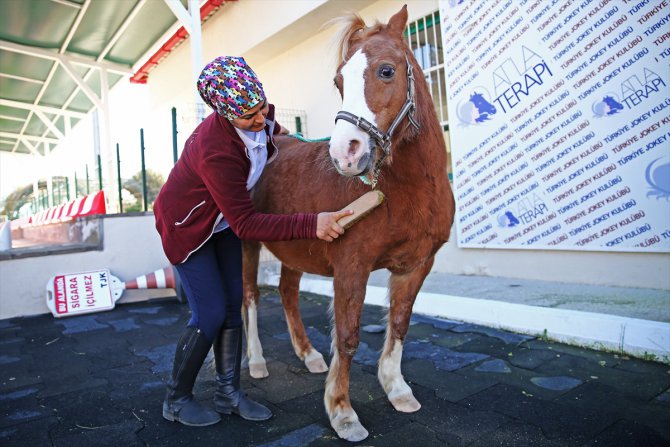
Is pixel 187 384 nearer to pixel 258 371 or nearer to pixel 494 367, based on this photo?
pixel 258 371

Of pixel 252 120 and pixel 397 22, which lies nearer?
pixel 252 120

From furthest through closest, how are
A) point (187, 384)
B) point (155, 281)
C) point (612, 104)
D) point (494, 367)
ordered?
point (155, 281) → point (612, 104) → point (494, 367) → point (187, 384)

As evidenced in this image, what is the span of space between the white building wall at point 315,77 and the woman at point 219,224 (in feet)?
6.79

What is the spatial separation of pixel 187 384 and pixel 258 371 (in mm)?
756

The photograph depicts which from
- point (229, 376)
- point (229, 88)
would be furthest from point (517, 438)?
point (229, 88)

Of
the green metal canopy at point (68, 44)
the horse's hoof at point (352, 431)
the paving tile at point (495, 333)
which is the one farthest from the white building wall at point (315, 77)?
the horse's hoof at point (352, 431)

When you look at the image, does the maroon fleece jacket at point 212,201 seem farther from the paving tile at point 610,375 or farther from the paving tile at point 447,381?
the paving tile at point 610,375

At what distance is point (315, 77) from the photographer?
8.65 meters

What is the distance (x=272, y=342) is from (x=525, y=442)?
2317 millimetres

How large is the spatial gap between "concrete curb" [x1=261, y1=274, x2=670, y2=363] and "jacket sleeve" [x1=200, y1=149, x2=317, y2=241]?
1.11 m

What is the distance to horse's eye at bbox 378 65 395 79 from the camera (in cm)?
207

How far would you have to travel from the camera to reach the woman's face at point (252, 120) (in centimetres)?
218

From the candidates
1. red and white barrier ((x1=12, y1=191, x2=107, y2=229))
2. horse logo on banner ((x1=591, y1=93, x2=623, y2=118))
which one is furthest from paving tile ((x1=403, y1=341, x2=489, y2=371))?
red and white barrier ((x1=12, y1=191, x2=107, y2=229))

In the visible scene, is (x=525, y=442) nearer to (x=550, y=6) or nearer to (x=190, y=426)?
(x=190, y=426)
